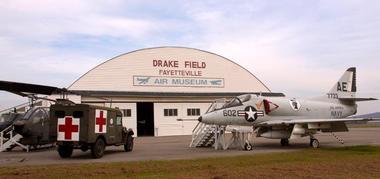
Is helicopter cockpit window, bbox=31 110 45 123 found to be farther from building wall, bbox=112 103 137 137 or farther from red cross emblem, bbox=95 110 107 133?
building wall, bbox=112 103 137 137

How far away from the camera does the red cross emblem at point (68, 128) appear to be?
677 inches

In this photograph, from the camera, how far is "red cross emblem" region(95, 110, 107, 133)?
1783cm

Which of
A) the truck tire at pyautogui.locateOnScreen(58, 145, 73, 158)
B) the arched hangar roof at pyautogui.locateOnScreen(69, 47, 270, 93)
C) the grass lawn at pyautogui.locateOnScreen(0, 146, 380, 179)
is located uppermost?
the arched hangar roof at pyautogui.locateOnScreen(69, 47, 270, 93)

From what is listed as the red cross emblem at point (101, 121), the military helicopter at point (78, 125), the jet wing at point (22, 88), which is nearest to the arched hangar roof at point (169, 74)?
the military helicopter at point (78, 125)

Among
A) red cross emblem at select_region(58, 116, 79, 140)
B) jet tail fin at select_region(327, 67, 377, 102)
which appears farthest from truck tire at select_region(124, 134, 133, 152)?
jet tail fin at select_region(327, 67, 377, 102)

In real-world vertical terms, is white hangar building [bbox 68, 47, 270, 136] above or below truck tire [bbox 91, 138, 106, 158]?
above

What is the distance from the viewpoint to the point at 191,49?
42.7 meters

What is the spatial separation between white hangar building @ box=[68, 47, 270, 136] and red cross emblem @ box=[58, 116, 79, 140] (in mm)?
18962

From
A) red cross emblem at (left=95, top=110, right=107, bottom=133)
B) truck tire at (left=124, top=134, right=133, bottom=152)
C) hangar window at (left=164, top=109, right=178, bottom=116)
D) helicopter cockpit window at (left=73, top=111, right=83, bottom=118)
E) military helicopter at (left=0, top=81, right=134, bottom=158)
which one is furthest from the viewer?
hangar window at (left=164, top=109, right=178, bottom=116)

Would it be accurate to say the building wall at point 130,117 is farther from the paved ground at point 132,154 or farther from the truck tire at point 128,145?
the truck tire at point 128,145

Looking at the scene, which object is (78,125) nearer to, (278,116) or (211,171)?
(211,171)

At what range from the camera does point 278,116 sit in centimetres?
2312

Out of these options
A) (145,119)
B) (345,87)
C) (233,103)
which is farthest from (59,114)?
(145,119)

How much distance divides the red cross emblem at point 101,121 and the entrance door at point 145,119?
27.2 metres
